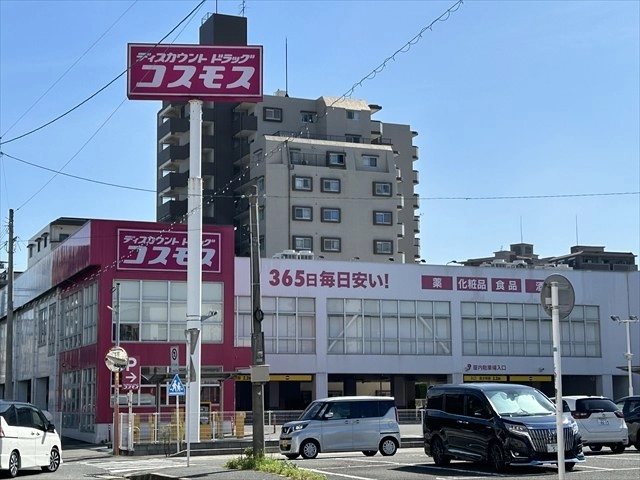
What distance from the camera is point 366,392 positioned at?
201ft

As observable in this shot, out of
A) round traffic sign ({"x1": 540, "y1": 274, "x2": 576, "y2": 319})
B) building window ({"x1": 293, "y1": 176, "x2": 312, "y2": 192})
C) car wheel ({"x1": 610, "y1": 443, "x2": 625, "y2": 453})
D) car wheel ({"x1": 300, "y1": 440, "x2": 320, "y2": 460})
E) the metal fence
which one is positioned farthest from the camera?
building window ({"x1": 293, "y1": 176, "x2": 312, "y2": 192})

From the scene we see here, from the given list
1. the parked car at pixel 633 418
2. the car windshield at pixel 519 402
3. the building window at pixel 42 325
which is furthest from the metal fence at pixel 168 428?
the building window at pixel 42 325

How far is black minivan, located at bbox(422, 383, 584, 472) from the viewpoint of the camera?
759 inches

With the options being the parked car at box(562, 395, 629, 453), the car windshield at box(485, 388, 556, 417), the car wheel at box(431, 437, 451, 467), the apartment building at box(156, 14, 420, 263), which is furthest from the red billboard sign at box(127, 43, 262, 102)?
the apartment building at box(156, 14, 420, 263)

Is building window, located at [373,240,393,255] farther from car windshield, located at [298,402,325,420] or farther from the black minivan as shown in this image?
the black minivan

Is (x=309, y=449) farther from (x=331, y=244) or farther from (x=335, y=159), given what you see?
(x=335, y=159)

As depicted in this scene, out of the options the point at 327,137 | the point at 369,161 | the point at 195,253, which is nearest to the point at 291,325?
the point at 195,253

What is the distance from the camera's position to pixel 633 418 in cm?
2792

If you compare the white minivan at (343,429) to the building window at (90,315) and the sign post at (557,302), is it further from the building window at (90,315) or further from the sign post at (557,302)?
the building window at (90,315)

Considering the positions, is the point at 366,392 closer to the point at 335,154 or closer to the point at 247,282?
the point at 247,282

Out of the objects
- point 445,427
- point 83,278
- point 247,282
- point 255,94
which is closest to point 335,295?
point 247,282

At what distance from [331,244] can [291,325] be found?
1931 cm

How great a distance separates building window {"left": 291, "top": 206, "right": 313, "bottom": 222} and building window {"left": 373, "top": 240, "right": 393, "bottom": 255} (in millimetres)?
5702

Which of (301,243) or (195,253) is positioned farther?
(301,243)
